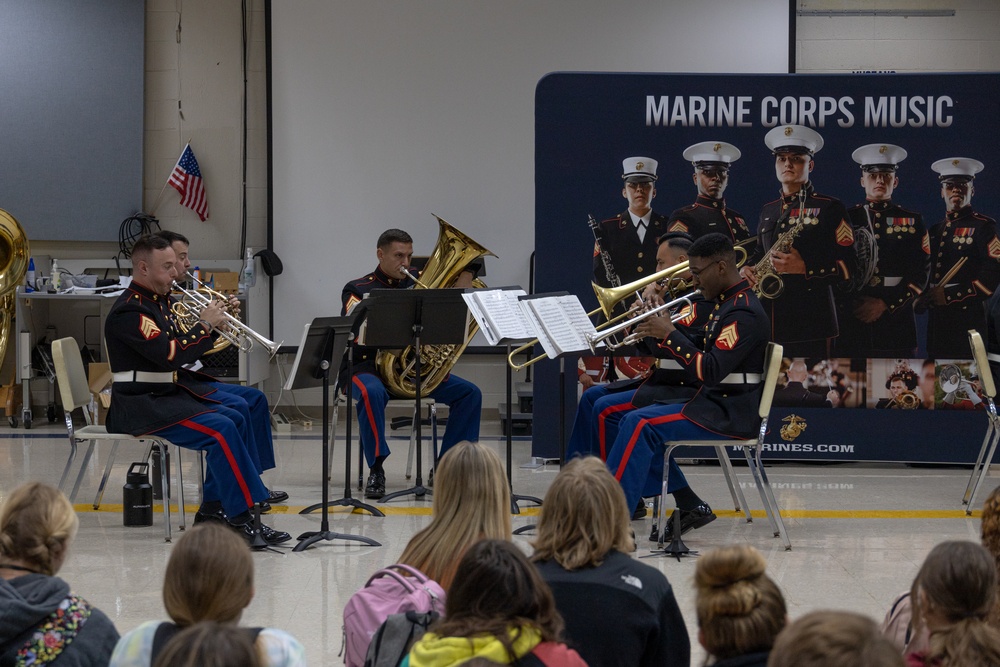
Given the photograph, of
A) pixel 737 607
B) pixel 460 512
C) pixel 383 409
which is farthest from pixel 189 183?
pixel 737 607

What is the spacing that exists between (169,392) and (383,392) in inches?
52.3

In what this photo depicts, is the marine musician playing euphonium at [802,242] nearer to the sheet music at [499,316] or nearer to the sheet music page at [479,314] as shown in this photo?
the sheet music at [499,316]

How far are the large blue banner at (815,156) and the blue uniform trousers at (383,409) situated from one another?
66cm

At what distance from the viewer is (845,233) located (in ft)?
22.7

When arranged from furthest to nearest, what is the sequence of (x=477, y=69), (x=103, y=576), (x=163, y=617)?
(x=477, y=69) < (x=103, y=576) < (x=163, y=617)

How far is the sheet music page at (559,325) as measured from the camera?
4828 millimetres

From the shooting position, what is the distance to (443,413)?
30.7 ft

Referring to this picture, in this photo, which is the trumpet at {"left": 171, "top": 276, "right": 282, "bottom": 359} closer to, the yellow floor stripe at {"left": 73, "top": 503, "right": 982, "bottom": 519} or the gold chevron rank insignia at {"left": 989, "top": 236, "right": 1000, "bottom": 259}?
the yellow floor stripe at {"left": 73, "top": 503, "right": 982, "bottom": 519}

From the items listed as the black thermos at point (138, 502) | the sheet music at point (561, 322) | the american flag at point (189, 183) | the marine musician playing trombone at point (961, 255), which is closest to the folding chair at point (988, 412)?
the marine musician playing trombone at point (961, 255)

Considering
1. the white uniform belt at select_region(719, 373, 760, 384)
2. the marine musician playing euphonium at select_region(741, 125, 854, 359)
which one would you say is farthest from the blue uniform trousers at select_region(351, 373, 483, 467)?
the marine musician playing euphonium at select_region(741, 125, 854, 359)

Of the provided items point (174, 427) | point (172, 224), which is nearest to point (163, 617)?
point (174, 427)

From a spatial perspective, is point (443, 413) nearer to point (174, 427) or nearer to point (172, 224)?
point (172, 224)

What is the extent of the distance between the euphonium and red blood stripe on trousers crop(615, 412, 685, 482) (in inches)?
63.4

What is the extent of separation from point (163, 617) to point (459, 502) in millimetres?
1770
